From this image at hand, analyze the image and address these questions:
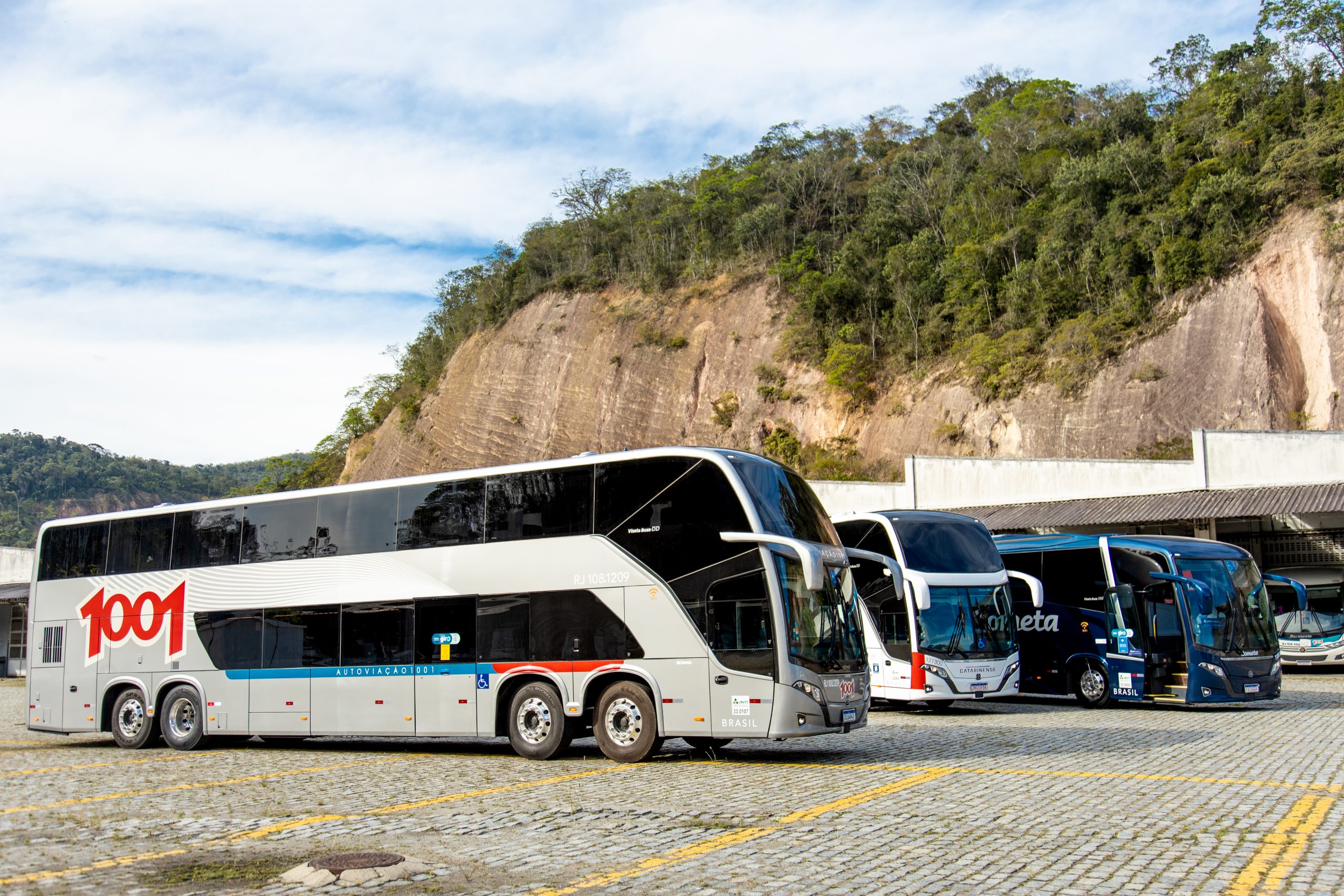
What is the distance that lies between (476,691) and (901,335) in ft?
144

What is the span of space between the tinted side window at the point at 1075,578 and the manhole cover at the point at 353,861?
49.7 ft

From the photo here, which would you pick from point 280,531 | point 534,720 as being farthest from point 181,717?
point 534,720

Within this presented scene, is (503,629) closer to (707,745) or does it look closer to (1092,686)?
(707,745)

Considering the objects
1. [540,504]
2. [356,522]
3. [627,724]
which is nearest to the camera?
[627,724]

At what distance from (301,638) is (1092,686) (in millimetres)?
13280

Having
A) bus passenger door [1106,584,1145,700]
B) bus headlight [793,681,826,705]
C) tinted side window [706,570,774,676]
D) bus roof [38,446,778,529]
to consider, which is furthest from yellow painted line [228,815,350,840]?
bus passenger door [1106,584,1145,700]

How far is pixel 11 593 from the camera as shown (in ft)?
126

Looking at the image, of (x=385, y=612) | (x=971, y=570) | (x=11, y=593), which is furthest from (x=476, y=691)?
(x=11, y=593)

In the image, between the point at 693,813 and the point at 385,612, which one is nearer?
the point at 693,813

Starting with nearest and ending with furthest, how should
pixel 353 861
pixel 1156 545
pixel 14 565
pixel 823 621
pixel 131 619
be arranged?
1. pixel 353 861
2. pixel 823 621
3. pixel 131 619
4. pixel 1156 545
5. pixel 14 565

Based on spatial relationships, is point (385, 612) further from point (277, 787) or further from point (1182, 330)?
point (1182, 330)

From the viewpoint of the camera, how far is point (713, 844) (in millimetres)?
7176

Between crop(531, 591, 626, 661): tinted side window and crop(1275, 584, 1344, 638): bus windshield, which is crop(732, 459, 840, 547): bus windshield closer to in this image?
crop(531, 591, 626, 661): tinted side window

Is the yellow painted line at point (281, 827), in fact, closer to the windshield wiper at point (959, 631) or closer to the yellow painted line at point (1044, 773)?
the yellow painted line at point (1044, 773)
